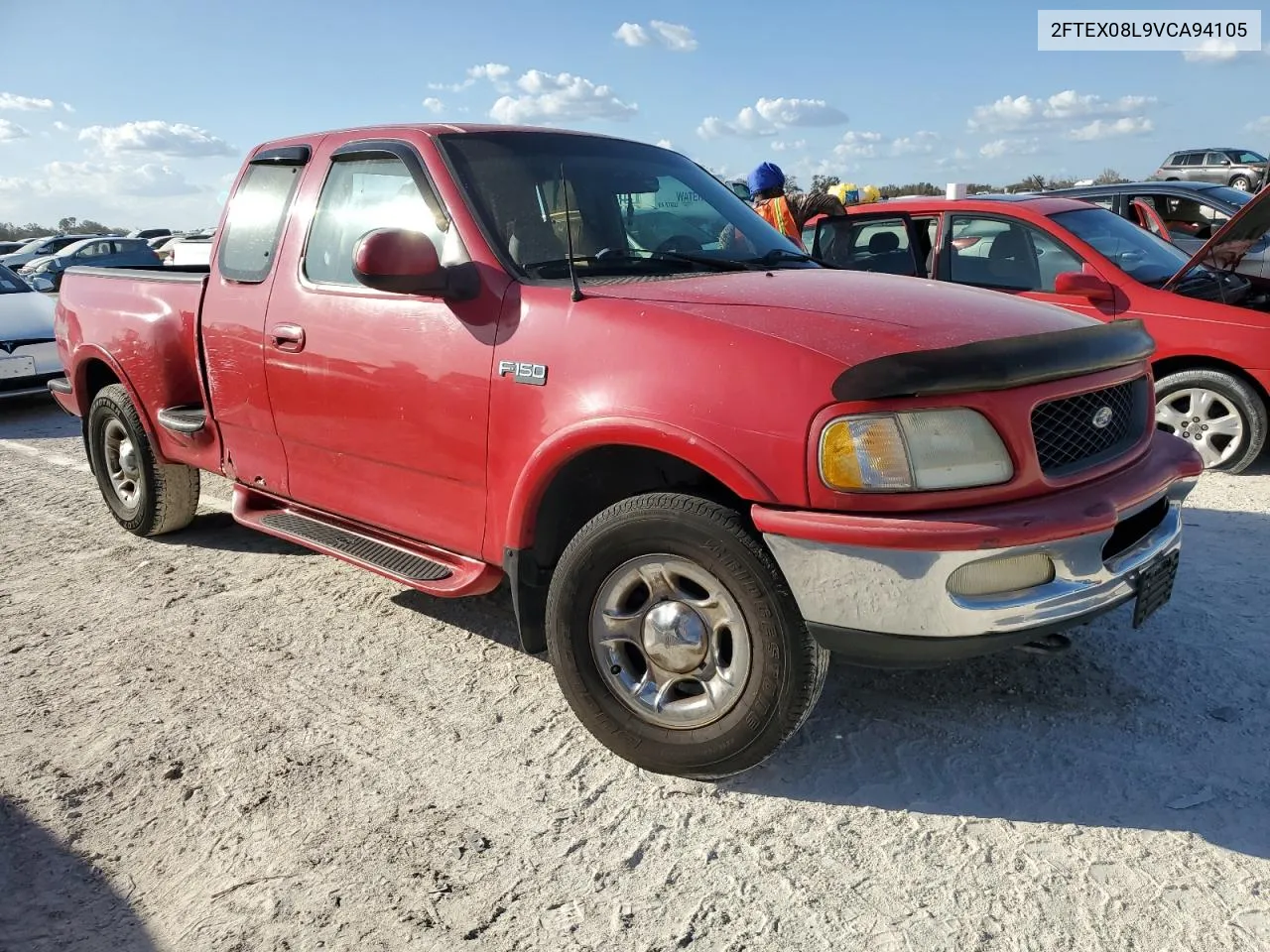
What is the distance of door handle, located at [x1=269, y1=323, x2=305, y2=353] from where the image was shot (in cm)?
371

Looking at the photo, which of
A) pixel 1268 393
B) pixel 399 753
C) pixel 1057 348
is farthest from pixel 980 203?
pixel 399 753

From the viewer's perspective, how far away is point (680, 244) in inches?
139

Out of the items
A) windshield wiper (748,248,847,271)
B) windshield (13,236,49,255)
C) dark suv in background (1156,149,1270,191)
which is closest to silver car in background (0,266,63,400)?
windshield wiper (748,248,847,271)

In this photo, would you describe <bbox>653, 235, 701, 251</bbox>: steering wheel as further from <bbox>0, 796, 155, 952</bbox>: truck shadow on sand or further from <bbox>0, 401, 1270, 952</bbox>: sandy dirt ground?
<bbox>0, 796, 155, 952</bbox>: truck shadow on sand

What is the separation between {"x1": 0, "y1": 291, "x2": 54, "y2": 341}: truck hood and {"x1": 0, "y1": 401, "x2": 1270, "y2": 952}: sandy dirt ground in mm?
6587

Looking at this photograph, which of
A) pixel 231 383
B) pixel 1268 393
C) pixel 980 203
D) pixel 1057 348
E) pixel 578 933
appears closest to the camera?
pixel 578 933

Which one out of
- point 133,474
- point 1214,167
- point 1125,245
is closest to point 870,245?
point 1125,245

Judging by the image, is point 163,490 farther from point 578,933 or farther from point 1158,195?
point 1158,195

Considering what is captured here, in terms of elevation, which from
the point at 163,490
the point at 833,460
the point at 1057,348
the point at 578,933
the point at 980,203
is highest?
the point at 980,203

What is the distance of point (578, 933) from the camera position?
7.34ft

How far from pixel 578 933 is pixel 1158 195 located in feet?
34.0

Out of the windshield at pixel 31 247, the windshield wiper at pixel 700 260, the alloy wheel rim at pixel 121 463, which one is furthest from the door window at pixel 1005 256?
the windshield at pixel 31 247

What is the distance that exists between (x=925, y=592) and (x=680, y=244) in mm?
1729

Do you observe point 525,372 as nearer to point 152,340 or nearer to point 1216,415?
point 152,340
